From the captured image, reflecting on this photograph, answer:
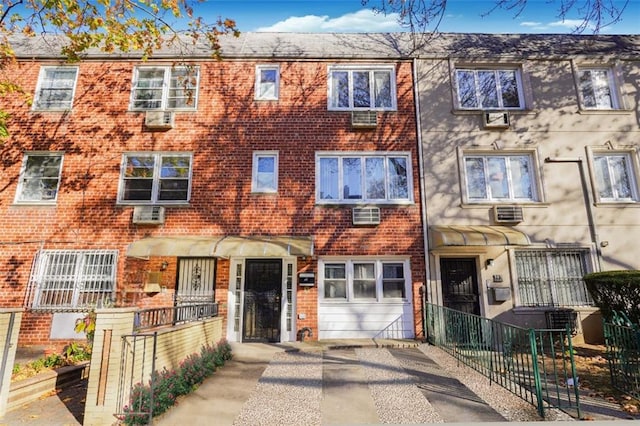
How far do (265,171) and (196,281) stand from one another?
12.8 ft

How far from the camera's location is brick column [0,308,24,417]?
4719 millimetres

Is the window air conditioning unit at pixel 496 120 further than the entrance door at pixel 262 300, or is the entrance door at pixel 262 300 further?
the window air conditioning unit at pixel 496 120

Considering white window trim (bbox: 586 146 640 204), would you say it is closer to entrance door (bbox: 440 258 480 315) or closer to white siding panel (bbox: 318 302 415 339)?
entrance door (bbox: 440 258 480 315)

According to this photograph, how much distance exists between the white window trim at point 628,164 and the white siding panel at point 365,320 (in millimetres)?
6835

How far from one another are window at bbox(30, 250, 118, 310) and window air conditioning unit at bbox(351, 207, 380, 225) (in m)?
7.09

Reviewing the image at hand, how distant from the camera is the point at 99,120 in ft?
35.7

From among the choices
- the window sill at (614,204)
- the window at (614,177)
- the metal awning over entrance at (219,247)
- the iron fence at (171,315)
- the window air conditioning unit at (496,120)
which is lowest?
the iron fence at (171,315)

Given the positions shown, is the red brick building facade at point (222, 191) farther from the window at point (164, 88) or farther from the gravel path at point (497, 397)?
the gravel path at point (497, 397)

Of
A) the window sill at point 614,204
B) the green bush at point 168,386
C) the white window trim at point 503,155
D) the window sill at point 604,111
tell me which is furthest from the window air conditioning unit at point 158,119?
the window sill at point 614,204

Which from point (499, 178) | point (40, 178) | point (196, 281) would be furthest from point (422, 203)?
point (40, 178)

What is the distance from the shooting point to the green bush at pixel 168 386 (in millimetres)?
4531

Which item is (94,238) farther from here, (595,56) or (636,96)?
(636,96)

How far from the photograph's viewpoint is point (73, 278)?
9.66m

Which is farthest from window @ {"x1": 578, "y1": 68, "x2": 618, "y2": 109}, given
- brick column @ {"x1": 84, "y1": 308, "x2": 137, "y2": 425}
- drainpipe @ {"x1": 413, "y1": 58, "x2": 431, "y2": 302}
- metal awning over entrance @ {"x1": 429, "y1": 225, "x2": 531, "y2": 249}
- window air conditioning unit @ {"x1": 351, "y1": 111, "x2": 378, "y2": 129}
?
brick column @ {"x1": 84, "y1": 308, "x2": 137, "y2": 425}
